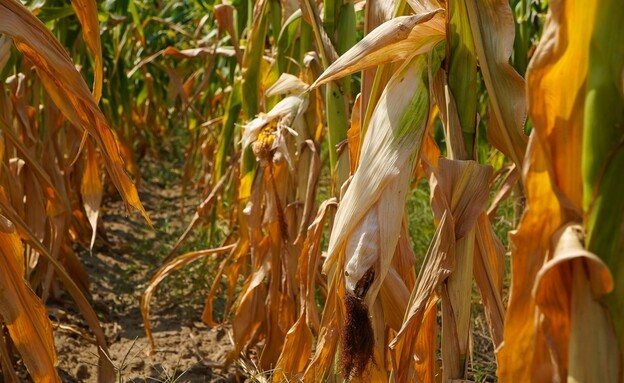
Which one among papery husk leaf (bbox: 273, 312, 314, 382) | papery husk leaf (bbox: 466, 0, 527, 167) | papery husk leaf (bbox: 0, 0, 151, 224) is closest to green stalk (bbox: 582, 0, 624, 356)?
papery husk leaf (bbox: 466, 0, 527, 167)

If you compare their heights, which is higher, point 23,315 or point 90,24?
point 90,24

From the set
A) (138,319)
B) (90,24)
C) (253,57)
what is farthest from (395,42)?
(138,319)

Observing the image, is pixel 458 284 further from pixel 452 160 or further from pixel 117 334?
pixel 117 334

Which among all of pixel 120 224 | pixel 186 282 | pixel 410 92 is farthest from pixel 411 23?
A: pixel 120 224

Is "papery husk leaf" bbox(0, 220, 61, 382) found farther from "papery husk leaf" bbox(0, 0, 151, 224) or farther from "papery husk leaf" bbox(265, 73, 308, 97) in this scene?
"papery husk leaf" bbox(265, 73, 308, 97)

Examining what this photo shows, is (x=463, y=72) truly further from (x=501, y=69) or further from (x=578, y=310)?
(x=578, y=310)

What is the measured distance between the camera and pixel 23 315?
1104 mm

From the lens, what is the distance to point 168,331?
2297mm

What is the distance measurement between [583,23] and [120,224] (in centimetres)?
313

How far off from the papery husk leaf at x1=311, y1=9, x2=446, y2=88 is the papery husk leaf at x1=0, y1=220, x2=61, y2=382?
0.45 m

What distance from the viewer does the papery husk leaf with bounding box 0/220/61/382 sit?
107cm

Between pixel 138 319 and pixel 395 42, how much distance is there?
169 cm

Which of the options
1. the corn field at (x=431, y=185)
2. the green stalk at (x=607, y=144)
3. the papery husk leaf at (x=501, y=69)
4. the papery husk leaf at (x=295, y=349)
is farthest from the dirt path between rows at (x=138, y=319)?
the green stalk at (x=607, y=144)

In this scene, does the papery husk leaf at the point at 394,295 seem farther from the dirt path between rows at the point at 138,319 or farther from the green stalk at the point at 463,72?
the dirt path between rows at the point at 138,319
